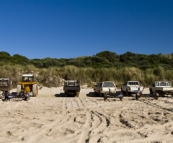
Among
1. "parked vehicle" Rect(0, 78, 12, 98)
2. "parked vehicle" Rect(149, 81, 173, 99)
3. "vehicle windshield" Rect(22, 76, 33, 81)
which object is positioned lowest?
"parked vehicle" Rect(149, 81, 173, 99)

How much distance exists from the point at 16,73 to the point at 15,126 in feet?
91.3

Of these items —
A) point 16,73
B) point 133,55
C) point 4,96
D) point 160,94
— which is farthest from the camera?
point 133,55

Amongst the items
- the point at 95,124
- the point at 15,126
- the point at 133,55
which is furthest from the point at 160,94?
the point at 133,55

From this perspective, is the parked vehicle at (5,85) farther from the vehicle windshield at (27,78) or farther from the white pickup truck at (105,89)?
the white pickup truck at (105,89)

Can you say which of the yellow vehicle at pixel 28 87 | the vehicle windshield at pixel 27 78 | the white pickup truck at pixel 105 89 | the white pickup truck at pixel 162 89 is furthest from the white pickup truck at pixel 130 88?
the vehicle windshield at pixel 27 78

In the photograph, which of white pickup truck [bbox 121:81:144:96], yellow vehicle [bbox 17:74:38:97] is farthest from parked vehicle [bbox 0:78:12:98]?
white pickup truck [bbox 121:81:144:96]

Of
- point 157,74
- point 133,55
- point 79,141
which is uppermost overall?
point 133,55

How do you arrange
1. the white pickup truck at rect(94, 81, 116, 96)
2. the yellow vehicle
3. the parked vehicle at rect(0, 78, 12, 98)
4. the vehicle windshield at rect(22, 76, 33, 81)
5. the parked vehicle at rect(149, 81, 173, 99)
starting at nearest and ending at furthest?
the parked vehicle at rect(149, 81, 173, 99), the yellow vehicle, the white pickup truck at rect(94, 81, 116, 96), the parked vehicle at rect(0, 78, 12, 98), the vehicle windshield at rect(22, 76, 33, 81)

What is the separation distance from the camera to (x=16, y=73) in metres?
36.4

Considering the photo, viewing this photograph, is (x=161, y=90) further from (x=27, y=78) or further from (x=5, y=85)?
(x=5, y=85)

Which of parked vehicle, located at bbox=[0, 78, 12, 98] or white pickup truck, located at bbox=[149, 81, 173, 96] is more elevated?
parked vehicle, located at bbox=[0, 78, 12, 98]

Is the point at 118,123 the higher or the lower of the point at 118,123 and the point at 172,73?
the lower

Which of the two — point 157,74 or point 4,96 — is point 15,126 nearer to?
point 4,96

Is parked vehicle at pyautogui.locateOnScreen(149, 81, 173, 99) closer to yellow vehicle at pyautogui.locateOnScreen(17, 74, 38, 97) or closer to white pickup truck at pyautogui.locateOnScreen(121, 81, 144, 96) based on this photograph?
white pickup truck at pyautogui.locateOnScreen(121, 81, 144, 96)
